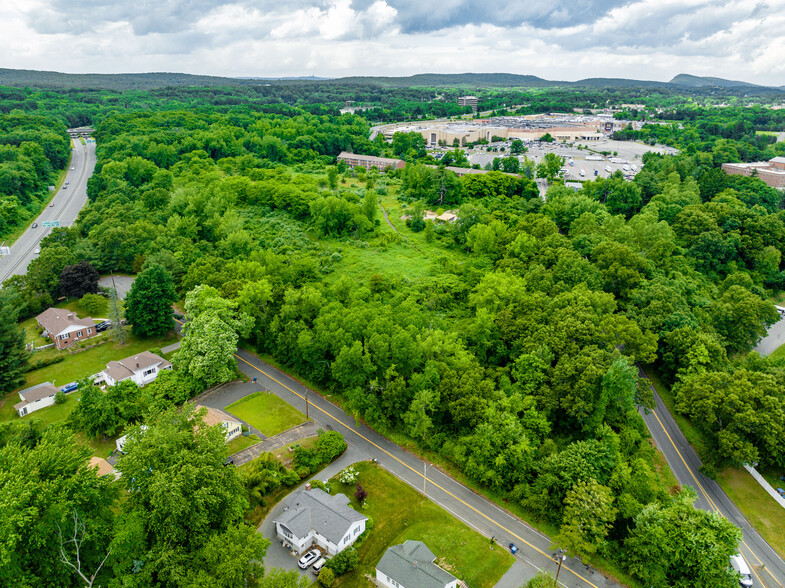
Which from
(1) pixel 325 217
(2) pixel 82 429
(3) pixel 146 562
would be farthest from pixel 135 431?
(1) pixel 325 217

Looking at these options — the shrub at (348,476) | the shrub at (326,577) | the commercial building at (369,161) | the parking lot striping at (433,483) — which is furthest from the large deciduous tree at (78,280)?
the commercial building at (369,161)

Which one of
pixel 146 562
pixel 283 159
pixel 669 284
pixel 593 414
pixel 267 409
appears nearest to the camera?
pixel 146 562

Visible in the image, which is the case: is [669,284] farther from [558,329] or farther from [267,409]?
[267,409]

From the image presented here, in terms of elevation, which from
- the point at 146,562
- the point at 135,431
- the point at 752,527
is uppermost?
the point at 135,431

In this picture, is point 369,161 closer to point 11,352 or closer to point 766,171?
point 766,171

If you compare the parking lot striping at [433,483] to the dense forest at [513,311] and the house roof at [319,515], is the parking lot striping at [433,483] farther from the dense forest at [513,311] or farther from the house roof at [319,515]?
the house roof at [319,515]

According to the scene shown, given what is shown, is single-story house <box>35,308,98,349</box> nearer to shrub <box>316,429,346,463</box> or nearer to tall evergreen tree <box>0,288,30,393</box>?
tall evergreen tree <box>0,288,30,393</box>

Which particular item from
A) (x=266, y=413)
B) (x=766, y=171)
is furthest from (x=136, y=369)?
(x=766, y=171)
